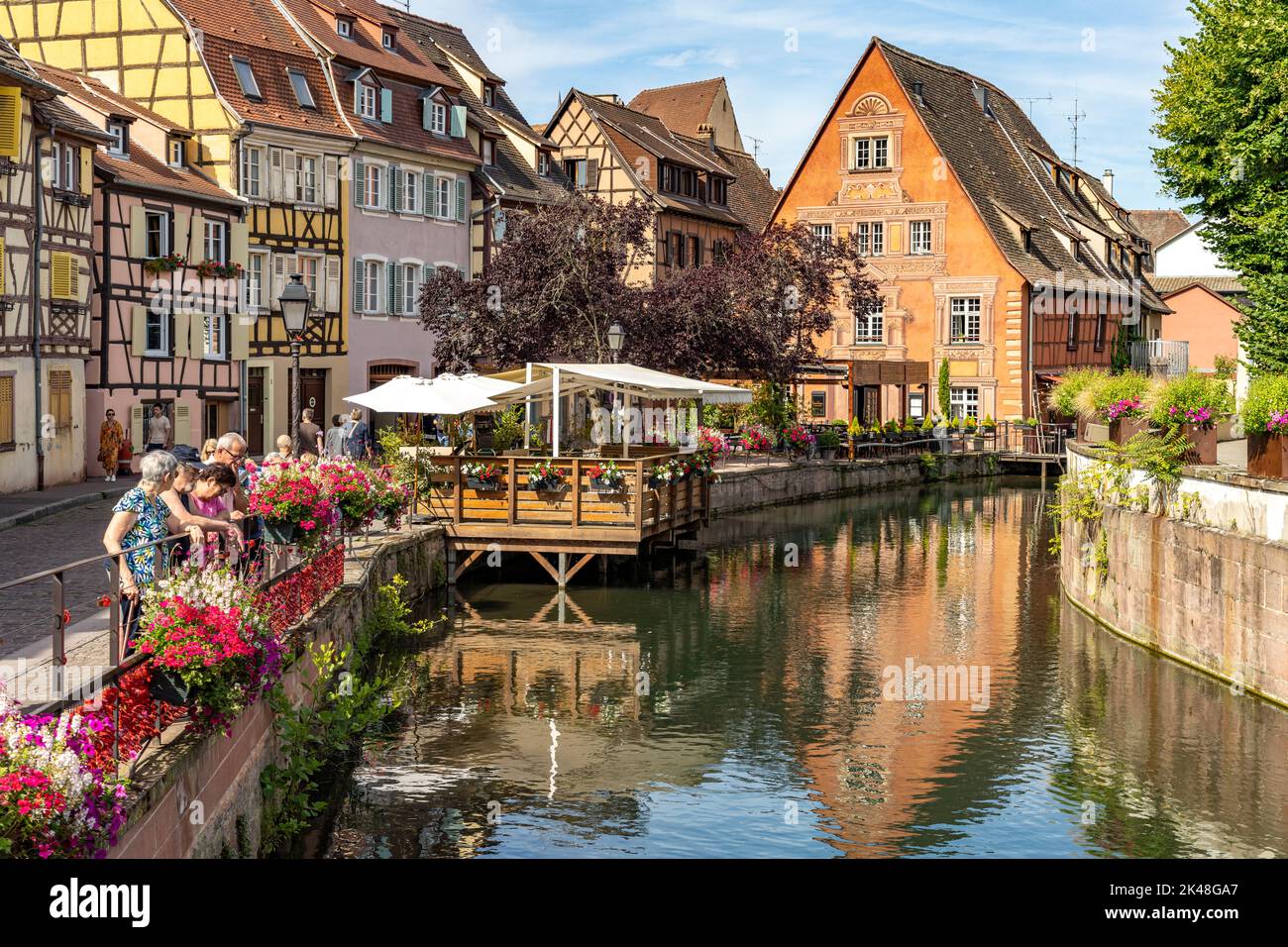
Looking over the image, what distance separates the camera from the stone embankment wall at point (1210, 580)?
55.4ft

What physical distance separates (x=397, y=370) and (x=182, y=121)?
9.77 metres

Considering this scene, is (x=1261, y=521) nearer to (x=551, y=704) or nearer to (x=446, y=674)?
(x=551, y=704)

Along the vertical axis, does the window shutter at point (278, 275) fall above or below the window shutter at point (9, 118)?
below

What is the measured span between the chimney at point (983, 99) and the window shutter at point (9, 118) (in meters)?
46.4

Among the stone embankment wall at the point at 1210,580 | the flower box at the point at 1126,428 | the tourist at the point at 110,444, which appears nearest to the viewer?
the stone embankment wall at the point at 1210,580

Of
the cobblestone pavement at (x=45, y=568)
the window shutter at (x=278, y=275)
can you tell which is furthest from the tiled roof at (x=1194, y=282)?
the cobblestone pavement at (x=45, y=568)

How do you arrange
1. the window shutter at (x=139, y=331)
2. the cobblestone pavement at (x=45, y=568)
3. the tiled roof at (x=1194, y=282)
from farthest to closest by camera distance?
the tiled roof at (x=1194, y=282) < the window shutter at (x=139, y=331) < the cobblestone pavement at (x=45, y=568)

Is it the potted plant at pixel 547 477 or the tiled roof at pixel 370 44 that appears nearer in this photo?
the potted plant at pixel 547 477

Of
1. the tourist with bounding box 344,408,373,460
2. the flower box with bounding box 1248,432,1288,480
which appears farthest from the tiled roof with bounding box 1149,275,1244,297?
the flower box with bounding box 1248,432,1288,480

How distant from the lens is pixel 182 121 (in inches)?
1609

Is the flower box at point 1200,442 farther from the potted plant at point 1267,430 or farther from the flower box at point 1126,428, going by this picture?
the potted plant at point 1267,430

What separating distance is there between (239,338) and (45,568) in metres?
22.2

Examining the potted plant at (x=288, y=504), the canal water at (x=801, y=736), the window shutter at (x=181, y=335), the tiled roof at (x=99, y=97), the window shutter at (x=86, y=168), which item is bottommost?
the canal water at (x=801, y=736)

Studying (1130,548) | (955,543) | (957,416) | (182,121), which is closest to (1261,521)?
(1130,548)
